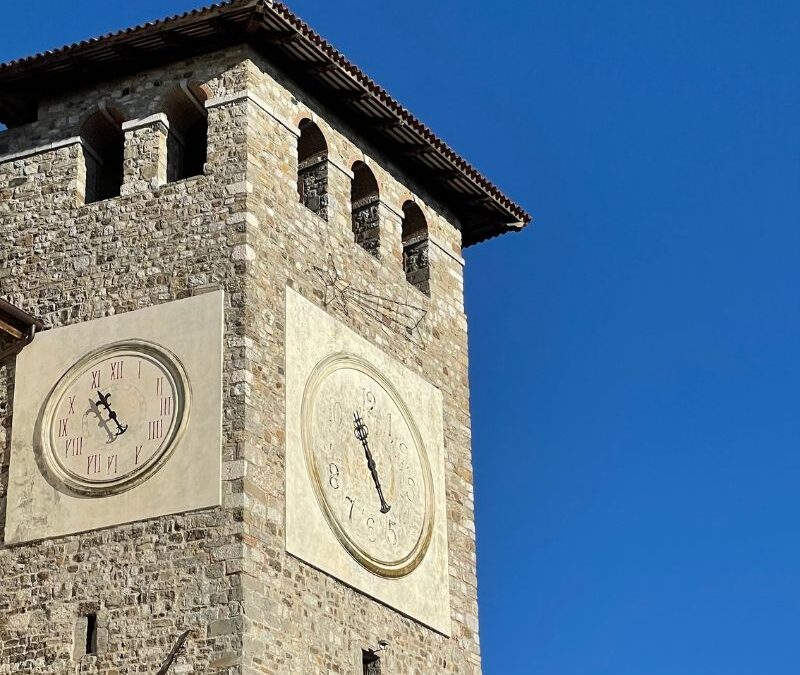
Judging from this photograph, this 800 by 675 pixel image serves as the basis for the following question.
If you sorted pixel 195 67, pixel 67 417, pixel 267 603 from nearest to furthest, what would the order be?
pixel 267 603 < pixel 67 417 < pixel 195 67

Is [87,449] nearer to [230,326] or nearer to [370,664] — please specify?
[230,326]

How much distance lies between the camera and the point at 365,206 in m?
26.7

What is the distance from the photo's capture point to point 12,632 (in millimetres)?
22281

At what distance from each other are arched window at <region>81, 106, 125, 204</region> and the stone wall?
0.69 ft

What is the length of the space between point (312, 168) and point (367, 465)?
4.18m

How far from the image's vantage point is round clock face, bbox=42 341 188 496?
22641 mm

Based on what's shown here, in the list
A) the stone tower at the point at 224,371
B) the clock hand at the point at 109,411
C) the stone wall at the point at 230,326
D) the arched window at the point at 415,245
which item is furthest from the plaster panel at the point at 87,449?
the arched window at the point at 415,245

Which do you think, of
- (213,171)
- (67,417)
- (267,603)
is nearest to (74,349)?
(67,417)

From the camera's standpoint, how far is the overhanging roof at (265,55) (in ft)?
79.8

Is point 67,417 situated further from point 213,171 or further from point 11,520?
point 213,171

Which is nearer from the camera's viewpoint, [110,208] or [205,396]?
[205,396]

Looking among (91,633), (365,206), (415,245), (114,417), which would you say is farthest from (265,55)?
(91,633)

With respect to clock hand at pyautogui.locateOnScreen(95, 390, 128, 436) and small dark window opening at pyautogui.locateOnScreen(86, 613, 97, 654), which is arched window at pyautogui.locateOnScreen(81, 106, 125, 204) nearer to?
clock hand at pyautogui.locateOnScreen(95, 390, 128, 436)

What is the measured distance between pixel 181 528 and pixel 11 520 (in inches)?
89.9
